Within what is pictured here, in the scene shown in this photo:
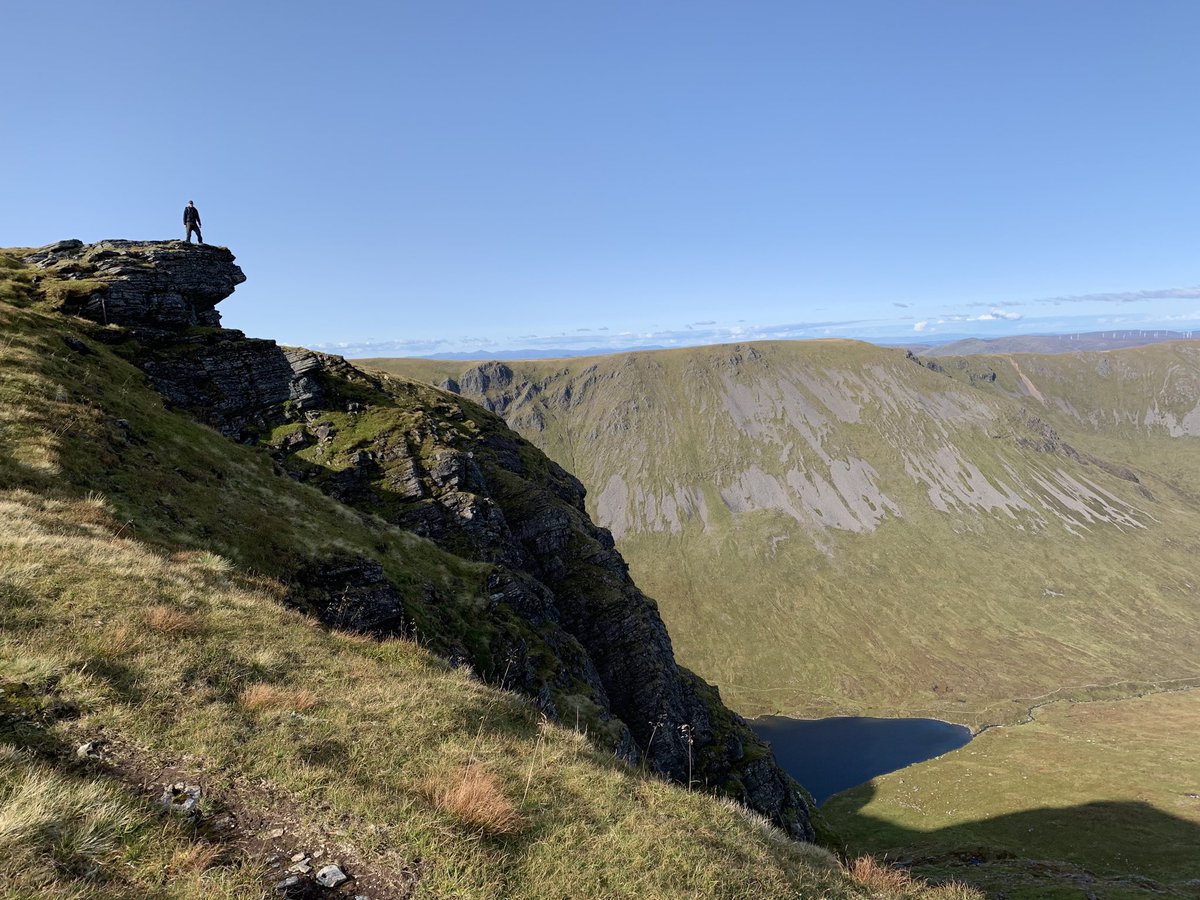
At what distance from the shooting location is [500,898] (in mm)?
7562

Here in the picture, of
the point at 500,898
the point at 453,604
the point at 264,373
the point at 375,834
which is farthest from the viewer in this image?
the point at 264,373

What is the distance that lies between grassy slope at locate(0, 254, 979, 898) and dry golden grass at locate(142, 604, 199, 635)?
0.14 ft

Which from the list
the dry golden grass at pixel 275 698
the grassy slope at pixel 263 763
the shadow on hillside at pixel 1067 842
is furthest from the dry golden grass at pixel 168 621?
the shadow on hillside at pixel 1067 842

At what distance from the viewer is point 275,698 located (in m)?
11.2

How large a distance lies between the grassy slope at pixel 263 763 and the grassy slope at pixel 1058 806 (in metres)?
75.7

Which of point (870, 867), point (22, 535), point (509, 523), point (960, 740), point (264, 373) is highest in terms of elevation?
point (264, 373)

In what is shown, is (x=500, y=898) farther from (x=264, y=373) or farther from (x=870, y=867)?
(x=264, y=373)

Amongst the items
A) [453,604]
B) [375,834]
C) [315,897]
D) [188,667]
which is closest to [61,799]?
[315,897]

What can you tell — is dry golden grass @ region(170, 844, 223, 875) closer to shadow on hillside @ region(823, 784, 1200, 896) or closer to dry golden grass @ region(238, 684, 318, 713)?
dry golden grass @ region(238, 684, 318, 713)

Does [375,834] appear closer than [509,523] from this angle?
Yes

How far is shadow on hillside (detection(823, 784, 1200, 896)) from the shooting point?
78.6 m

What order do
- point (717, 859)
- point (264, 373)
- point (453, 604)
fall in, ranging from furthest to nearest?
1. point (264, 373)
2. point (453, 604)
3. point (717, 859)

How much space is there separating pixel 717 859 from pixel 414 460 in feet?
180

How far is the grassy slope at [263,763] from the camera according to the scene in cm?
702
